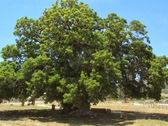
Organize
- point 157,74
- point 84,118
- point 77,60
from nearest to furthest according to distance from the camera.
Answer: point 77,60 → point 84,118 → point 157,74

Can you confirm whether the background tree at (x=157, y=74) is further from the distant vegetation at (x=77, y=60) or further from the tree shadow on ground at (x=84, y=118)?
the tree shadow on ground at (x=84, y=118)

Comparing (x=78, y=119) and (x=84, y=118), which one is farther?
(x=84, y=118)

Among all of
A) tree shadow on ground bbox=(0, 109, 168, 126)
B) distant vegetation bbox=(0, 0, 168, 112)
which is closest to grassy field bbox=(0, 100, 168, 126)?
tree shadow on ground bbox=(0, 109, 168, 126)

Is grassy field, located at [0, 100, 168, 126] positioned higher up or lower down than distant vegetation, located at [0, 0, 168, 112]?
lower down

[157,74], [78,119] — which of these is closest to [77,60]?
[78,119]

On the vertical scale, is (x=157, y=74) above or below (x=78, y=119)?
above

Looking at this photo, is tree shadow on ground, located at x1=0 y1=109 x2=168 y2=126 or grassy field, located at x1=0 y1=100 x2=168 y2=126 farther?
tree shadow on ground, located at x1=0 y1=109 x2=168 y2=126

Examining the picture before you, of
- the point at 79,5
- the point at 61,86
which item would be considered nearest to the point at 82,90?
the point at 61,86

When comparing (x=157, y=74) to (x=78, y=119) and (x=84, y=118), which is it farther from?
(x=78, y=119)

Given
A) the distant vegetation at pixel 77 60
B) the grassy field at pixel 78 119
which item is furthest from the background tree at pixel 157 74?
the grassy field at pixel 78 119

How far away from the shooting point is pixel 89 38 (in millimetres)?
29156

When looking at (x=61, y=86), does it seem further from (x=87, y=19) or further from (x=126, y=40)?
(x=126, y=40)

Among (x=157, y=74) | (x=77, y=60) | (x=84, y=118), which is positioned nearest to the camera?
(x=77, y=60)

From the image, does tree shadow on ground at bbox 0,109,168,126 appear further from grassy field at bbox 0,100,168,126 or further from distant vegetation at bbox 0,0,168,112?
distant vegetation at bbox 0,0,168,112
